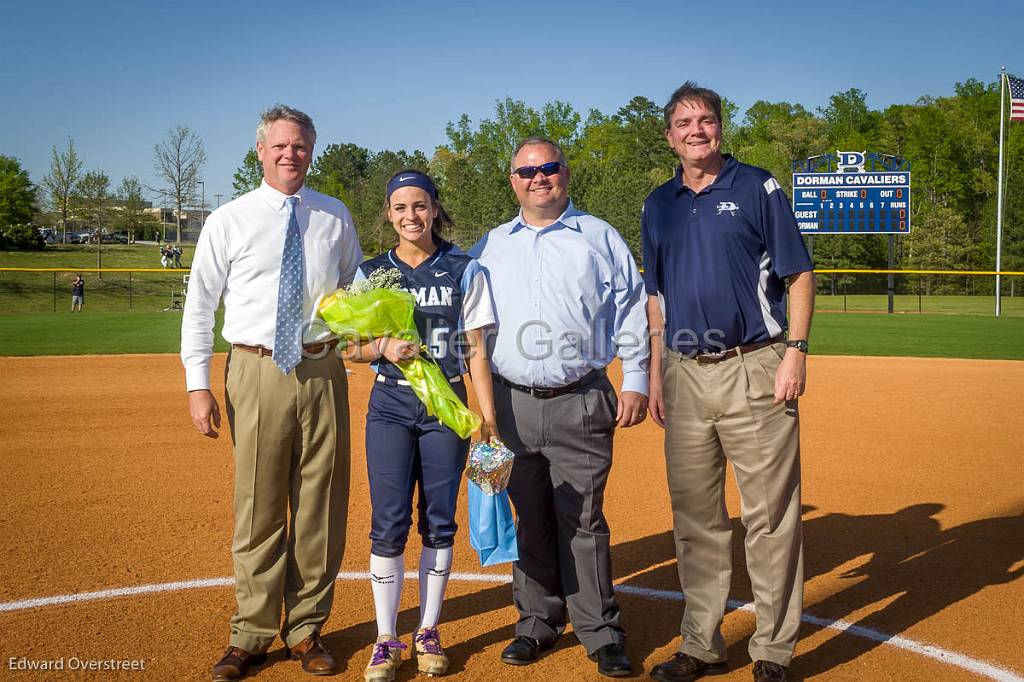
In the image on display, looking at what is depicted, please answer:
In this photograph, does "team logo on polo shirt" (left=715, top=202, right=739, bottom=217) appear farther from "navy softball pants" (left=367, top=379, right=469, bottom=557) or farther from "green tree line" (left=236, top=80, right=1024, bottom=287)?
"green tree line" (left=236, top=80, right=1024, bottom=287)

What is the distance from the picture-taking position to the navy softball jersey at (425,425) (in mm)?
3881

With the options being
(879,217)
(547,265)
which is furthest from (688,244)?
(879,217)

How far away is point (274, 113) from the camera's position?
13.1ft

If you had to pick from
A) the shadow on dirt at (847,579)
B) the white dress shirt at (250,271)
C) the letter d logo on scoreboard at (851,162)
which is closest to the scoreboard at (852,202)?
the letter d logo on scoreboard at (851,162)

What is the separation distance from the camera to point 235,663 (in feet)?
12.5

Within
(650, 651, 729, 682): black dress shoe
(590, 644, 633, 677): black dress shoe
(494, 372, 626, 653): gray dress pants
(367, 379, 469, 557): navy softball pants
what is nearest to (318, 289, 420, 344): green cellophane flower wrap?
(367, 379, 469, 557): navy softball pants

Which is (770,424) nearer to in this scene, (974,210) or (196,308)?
(196,308)

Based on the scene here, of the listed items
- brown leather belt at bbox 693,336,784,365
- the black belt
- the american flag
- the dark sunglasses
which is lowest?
the black belt

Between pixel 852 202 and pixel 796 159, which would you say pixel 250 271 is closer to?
pixel 852 202

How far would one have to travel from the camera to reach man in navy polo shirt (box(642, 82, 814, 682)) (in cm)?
382

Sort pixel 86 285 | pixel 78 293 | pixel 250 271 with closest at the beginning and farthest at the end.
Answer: pixel 250 271 → pixel 78 293 → pixel 86 285

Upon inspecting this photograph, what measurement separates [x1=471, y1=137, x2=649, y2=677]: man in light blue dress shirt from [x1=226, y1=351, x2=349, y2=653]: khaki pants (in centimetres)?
83

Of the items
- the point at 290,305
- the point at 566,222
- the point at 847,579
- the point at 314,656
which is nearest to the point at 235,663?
the point at 314,656

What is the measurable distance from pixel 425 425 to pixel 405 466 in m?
0.21
